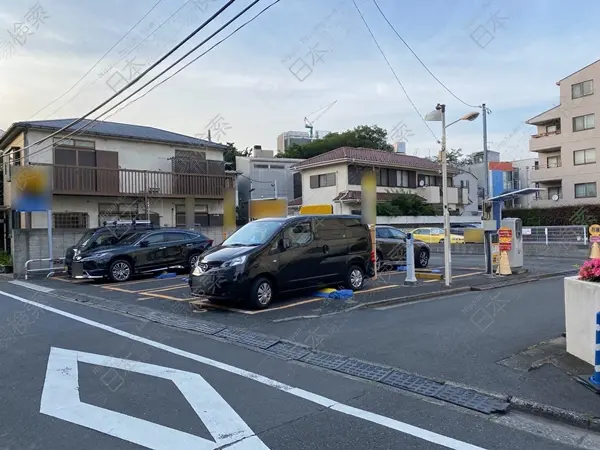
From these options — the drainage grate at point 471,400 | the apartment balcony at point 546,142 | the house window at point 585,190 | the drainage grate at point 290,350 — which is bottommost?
the drainage grate at point 471,400

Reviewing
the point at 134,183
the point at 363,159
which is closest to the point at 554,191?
the point at 363,159

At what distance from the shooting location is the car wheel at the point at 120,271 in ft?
45.0

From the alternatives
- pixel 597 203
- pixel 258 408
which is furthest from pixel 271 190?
pixel 258 408

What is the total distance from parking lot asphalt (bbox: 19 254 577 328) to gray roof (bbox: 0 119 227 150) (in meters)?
7.61

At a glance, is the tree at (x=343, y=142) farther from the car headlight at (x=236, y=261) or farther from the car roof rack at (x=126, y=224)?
the car headlight at (x=236, y=261)

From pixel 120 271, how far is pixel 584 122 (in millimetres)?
37044

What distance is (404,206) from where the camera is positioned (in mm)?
31844

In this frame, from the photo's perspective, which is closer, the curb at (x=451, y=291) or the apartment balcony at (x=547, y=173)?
the curb at (x=451, y=291)

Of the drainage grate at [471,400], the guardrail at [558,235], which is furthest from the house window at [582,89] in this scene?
the drainage grate at [471,400]

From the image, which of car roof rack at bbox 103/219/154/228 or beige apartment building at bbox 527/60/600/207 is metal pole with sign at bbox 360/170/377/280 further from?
beige apartment building at bbox 527/60/600/207

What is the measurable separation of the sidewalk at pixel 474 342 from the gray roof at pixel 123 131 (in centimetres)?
1512

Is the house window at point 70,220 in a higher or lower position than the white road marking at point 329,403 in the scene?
higher

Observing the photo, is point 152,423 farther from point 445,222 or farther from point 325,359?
point 445,222

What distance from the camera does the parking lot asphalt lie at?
28.1 ft
